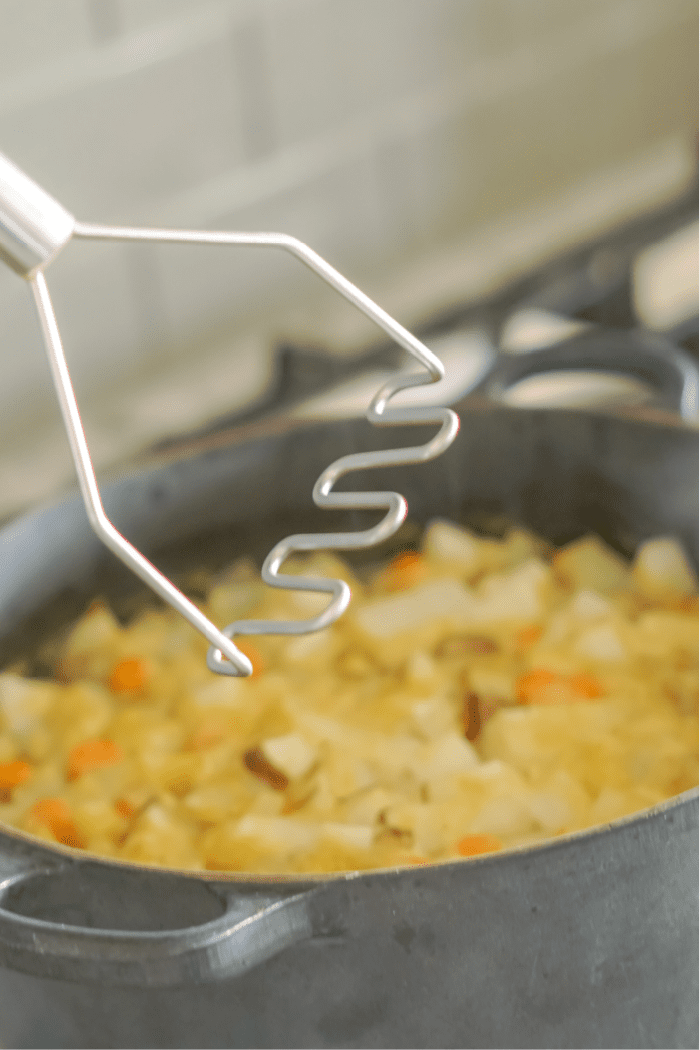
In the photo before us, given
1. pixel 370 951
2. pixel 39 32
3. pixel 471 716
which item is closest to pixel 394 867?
pixel 370 951

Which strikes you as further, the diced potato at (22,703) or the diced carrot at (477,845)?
Result: the diced potato at (22,703)

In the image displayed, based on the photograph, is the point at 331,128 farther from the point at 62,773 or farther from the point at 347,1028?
the point at 347,1028

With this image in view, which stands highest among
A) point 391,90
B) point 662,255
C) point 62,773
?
point 391,90

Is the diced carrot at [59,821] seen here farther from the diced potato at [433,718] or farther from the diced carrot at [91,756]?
the diced potato at [433,718]

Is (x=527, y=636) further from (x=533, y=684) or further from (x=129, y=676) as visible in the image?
(x=129, y=676)

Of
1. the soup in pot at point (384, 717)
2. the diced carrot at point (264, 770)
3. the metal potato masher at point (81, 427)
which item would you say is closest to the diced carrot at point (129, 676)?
the soup in pot at point (384, 717)

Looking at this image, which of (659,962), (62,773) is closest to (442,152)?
(62,773)
